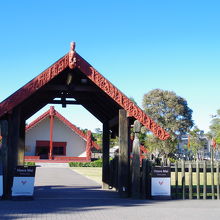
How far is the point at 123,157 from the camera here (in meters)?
10.8

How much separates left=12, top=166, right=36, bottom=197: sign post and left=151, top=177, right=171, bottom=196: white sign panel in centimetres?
392

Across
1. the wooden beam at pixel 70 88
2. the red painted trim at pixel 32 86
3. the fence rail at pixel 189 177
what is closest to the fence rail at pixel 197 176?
the fence rail at pixel 189 177

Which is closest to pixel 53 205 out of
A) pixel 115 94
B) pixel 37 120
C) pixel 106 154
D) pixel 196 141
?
pixel 115 94

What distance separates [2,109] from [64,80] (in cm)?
318

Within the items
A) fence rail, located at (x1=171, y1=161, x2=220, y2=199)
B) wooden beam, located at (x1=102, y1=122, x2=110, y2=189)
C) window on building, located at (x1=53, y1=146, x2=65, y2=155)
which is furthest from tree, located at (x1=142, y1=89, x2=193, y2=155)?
fence rail, located at (x1=171, y1=161, x2=220, y2=199)

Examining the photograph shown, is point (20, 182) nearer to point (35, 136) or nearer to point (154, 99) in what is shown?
point (35, 136)

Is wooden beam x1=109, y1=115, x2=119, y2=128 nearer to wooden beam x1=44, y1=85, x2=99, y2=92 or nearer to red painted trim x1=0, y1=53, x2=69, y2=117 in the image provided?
wooden beam x1=44, y1=85, x2=99, y2=92

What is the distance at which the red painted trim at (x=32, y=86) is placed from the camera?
9.76 metres

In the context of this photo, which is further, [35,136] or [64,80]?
[35,136]

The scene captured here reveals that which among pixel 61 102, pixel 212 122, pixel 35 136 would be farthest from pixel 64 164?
pixel 212 122

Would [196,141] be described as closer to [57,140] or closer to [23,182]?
[57,140]

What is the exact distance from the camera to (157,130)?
10.5 metres

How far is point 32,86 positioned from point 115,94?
2.74 m

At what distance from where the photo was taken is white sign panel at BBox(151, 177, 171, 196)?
1034 centimetres
